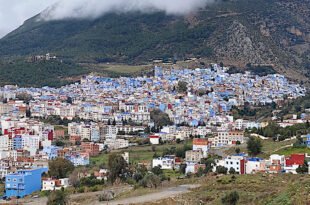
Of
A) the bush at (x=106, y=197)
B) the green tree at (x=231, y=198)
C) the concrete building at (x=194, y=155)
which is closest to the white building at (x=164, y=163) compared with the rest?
the concrete building at (x=194, y=155)

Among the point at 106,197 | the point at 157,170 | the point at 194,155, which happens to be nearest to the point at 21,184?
the point at 157,170

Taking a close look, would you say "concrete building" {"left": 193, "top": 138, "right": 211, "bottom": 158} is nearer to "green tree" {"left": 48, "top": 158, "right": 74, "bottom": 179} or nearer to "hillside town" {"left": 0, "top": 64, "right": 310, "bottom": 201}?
"hillside town" {"left": 0, "top": 64, "right": 310, "bottom": 201}

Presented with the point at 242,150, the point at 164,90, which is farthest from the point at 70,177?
the point at 164,90

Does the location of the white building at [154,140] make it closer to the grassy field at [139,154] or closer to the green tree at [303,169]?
the grassy field at [139,154]

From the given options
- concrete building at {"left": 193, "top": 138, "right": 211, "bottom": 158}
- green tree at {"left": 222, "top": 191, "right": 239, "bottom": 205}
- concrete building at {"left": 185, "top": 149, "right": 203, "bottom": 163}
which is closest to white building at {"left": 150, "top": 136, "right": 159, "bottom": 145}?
concrete building at {"left": 193, "top": 138, "right": 211, "bottom": 158}

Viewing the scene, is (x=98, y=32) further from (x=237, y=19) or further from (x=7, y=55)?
(x=237, y=19)

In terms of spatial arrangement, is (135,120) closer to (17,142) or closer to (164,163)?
(17,142)

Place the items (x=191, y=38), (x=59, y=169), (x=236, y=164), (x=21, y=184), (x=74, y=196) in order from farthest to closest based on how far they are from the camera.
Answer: (x=191, y=38) → (x=59, y=169) → (x=21, y=184) → (x=236, y=164) → (x=74, y=196)
